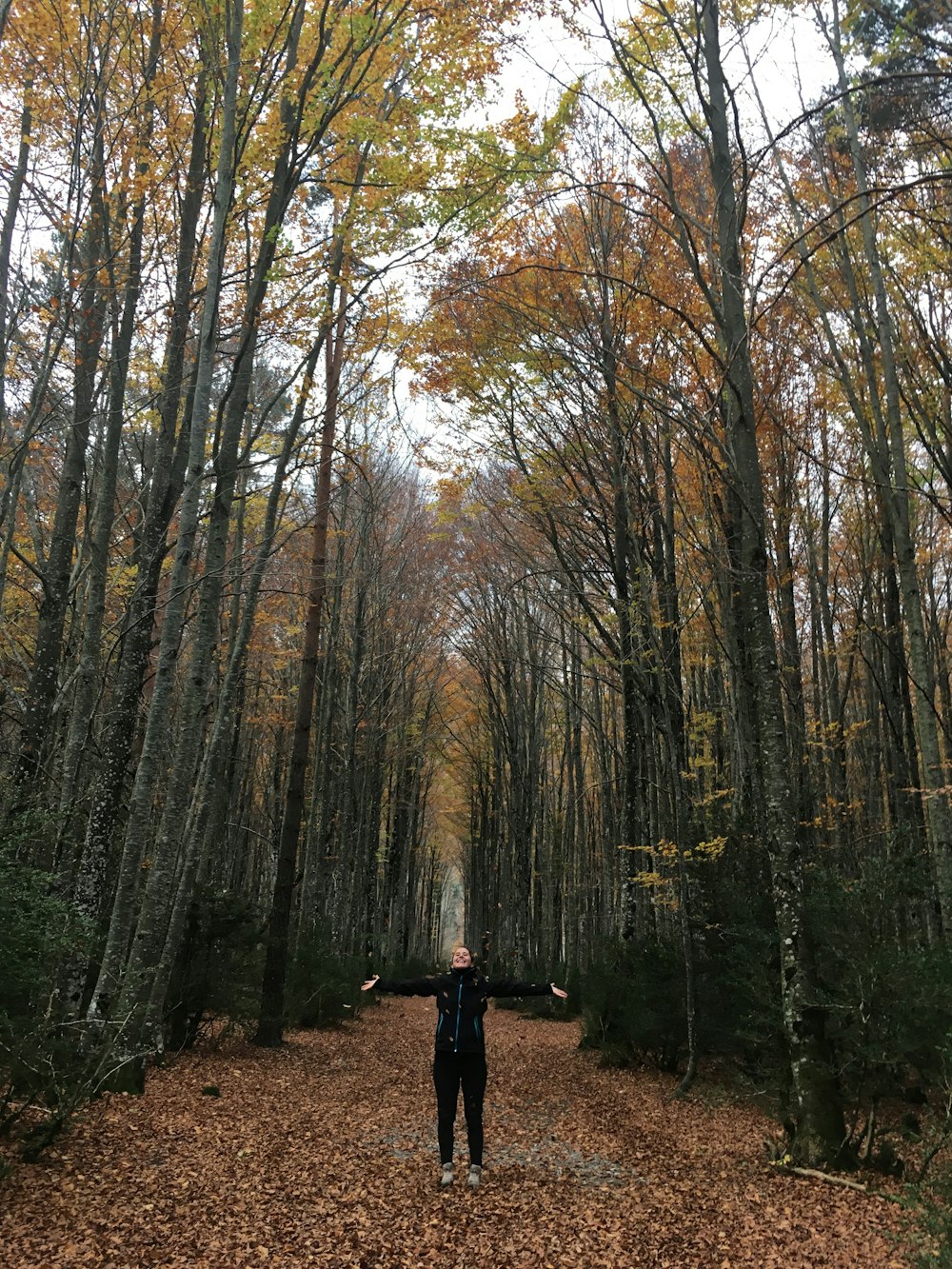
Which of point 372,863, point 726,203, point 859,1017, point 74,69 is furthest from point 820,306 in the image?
point 372,863

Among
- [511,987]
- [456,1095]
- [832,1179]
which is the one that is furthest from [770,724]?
[456,1095]

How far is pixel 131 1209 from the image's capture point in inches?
142

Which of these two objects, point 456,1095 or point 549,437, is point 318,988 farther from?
point 549,437

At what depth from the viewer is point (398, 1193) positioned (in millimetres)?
4199

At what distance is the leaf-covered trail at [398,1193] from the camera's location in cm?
339

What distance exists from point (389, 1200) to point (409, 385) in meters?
9.96

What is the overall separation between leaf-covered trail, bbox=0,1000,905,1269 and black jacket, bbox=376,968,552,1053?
0.78 metres

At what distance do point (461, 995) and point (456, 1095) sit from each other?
587mm

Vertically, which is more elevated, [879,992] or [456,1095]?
[879,992]

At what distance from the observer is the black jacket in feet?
15.1

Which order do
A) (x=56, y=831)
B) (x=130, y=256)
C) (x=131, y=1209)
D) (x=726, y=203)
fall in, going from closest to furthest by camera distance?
1. (x=131, y=1209)
2. (x=726, y=203)
3. (x=56, y=831)
4. (x=130, y=256)

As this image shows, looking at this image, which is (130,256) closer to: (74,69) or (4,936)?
(74,69)

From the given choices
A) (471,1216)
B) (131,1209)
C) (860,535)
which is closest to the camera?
(131,1209)

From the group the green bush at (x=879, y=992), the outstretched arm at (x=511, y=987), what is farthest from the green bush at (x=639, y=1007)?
the outstretched arm at (x=511, y=987)
